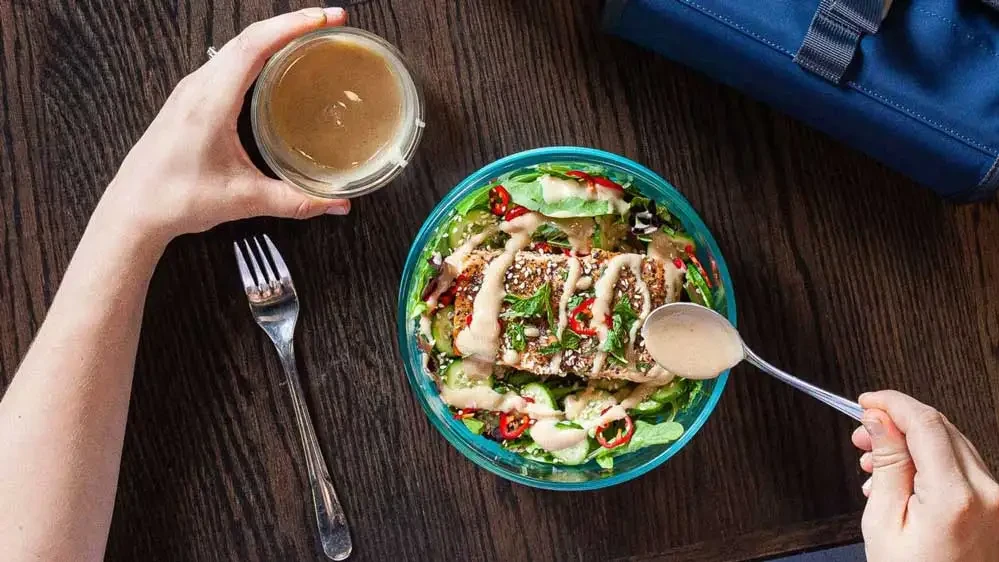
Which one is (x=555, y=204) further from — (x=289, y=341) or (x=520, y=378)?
(x=289, y=341)

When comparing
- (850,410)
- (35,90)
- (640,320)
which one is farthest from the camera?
(35,90)

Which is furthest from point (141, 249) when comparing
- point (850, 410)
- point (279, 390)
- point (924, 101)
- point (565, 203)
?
point (924, 101)

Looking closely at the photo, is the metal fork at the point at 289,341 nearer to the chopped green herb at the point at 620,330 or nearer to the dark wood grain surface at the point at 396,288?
the dark wood grain surface at the point at 396,288

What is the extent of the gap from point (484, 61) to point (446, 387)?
536mm

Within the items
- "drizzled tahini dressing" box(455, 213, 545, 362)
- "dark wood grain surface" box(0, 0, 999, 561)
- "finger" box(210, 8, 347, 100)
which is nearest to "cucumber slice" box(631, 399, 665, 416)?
"dark wood grain surface" box(0, 0, 999, 561)

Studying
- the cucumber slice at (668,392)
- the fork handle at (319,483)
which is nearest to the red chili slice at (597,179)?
the cucumber slice at (668,392)

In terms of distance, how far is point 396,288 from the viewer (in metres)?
1.34

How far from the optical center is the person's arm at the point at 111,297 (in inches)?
46.9

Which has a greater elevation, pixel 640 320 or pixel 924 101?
pixel 924 101

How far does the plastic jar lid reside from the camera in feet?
4.04

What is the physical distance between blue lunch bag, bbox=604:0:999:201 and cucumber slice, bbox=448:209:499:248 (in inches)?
15.4

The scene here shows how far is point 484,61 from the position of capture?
133 centimetres

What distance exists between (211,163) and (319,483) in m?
0.55

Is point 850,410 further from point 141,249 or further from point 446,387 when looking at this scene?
point 141,249
